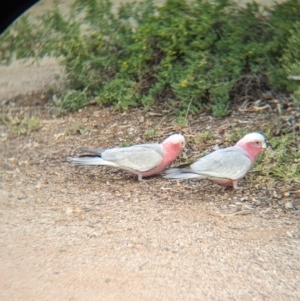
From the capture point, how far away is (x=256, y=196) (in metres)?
5.29

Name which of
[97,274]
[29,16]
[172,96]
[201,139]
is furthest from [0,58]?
[97,274]

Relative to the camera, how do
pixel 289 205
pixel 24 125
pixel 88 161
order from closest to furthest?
pixel 289 205 → pixel 88 161 → pixel 24 125

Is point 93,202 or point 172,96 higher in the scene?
point 93,202

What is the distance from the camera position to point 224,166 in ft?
17.2

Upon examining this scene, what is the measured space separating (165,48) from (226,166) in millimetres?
2189

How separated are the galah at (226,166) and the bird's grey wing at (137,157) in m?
0.19

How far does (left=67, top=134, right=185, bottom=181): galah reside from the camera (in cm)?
550

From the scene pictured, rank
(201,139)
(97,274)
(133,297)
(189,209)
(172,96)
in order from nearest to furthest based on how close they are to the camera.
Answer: (133,297), (97,274), (189,209), (201,139), (172,96)

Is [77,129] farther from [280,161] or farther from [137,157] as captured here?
[280,161]

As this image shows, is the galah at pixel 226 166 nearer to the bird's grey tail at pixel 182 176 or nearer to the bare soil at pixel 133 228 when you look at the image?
the bird's grey tail at pixel 182 176

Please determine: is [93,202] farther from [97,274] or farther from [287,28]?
[287,28]

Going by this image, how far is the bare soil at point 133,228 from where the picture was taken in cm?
396

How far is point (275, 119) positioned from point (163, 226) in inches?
91.4

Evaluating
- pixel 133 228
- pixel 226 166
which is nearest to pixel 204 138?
pixel 226 166
